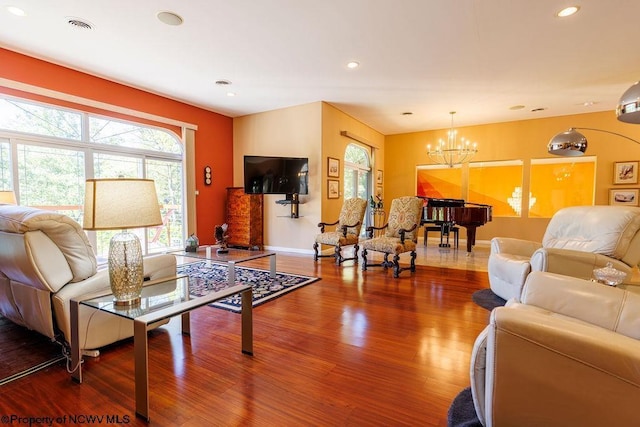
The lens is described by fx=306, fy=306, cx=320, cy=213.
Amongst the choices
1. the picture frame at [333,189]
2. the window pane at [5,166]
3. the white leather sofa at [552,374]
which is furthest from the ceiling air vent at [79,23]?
the white leather sofa at [552,374]

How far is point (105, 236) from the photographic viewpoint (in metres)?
4.81

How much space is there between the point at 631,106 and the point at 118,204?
11.2ft

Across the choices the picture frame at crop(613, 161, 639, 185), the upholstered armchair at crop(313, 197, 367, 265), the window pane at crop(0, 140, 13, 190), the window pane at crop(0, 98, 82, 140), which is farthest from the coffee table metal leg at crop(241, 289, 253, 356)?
the picture frame at crop(613, 161, 639, 185)

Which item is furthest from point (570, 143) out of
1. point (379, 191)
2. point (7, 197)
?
point (7, 197)

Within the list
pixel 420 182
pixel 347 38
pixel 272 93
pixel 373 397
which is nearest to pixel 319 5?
pixel 347 38

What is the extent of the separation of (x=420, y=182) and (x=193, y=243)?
6493mm

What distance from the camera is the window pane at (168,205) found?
5.51 m

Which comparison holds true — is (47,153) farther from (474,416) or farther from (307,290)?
(474,416)

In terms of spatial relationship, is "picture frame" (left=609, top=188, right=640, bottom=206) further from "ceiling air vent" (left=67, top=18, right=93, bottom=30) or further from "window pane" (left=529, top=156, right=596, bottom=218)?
"ceiling air vent" (left=67, top=18, right=93, bottom=30)

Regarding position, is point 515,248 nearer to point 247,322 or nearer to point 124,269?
point 247,322

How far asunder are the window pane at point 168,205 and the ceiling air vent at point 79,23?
2445mm

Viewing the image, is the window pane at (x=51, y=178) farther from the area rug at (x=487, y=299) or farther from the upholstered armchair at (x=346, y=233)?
the area rug at (x=487, y=299)

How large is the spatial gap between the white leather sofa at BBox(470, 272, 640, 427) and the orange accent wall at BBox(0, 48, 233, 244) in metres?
5.58

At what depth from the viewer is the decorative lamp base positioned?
Result: 5.87 ft
